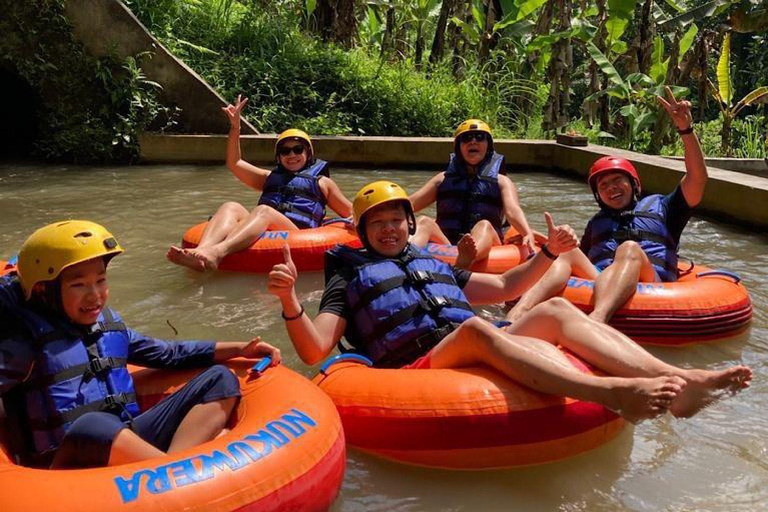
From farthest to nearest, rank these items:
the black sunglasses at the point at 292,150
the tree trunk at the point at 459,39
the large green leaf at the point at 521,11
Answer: the tree trunk at the point at 459,39 < the large green leaf at the point at 521,11 < the black sunglasses at the point at 292,150

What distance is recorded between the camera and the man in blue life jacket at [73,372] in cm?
253

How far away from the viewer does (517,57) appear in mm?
13234

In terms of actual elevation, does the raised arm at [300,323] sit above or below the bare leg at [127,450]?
above

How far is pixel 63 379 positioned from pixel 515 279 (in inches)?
77.5

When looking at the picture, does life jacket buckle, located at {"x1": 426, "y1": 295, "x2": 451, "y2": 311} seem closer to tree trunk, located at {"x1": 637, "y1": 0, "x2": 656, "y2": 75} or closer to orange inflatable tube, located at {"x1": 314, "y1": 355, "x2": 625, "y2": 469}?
orange inflatable tube, located at {"x1": 314, "y1": 355, "x2": 625, "y2": 469}

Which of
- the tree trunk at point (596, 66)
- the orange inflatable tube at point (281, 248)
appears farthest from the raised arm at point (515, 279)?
the tree trunk at point (596, 66)

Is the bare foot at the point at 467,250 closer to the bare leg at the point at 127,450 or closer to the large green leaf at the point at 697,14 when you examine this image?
the bare leg at the point at 127,450

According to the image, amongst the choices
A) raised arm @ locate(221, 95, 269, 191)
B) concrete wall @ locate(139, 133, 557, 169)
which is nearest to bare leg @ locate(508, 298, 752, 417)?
raised arm @ locate(221, 95, 269, 191)

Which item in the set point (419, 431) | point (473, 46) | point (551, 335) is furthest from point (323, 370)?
point (473, 46)

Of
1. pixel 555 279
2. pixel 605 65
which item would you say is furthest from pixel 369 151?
pixel 555 279

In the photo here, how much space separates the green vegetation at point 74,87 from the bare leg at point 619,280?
26.8 ft

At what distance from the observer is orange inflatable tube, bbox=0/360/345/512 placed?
211 centimetres

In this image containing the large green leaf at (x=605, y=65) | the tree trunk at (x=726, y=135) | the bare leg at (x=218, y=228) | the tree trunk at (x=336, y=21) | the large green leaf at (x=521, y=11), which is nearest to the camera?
the bare leg at (x=218, y=228)

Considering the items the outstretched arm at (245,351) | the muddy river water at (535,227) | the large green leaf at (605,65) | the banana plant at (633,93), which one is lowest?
the muddy river water at (535,227)
